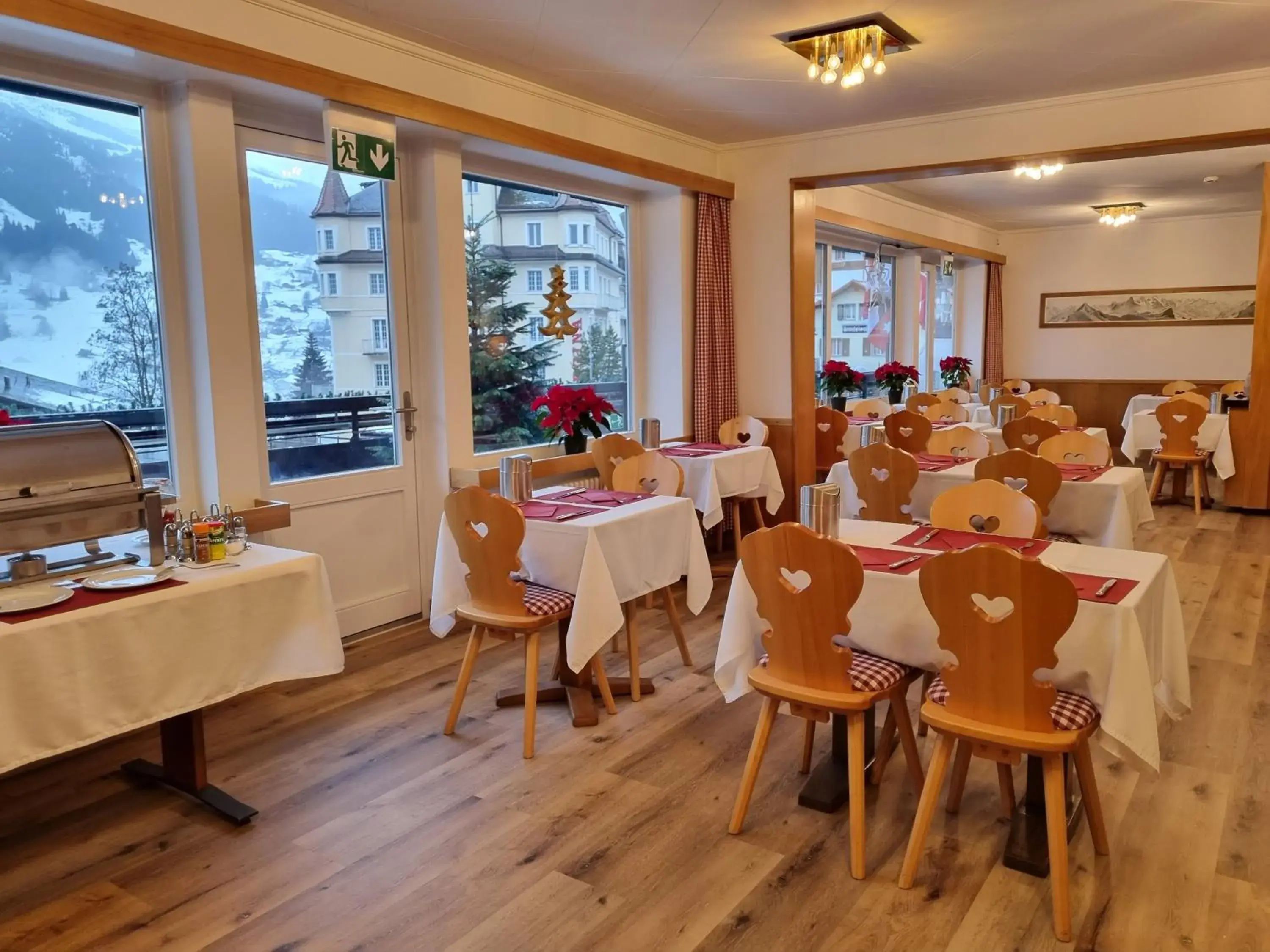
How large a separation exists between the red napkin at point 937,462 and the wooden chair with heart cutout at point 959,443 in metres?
0.19

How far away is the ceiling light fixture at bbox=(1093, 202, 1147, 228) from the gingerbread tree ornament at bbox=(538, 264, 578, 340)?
622 cm

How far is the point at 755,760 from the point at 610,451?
2501 mm

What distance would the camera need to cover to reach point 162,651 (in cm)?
235

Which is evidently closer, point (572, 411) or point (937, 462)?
point (937, 462)

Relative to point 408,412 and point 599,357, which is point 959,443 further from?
point 408,412

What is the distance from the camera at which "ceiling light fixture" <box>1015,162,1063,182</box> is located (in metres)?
5.23

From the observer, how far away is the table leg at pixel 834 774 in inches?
105

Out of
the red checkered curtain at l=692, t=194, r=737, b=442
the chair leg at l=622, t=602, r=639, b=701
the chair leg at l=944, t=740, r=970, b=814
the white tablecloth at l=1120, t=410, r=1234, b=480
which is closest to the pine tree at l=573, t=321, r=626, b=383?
the red checkered curtain at l=692, t=194, r=737, b=442

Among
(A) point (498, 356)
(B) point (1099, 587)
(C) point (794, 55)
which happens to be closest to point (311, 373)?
(A) point (498, 356)

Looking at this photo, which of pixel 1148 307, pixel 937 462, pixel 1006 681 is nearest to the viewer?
pixel 1006 681

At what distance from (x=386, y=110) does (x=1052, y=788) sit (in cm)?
337

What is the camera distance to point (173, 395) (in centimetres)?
347

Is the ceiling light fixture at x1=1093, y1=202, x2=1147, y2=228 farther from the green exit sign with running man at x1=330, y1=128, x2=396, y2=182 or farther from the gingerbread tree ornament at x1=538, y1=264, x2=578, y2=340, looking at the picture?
the green exit sign with running man at x1=330, y1=128, x2=396, y2=182

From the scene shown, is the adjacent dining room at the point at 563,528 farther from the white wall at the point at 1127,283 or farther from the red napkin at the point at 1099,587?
the white wall at the point at 1127,283
